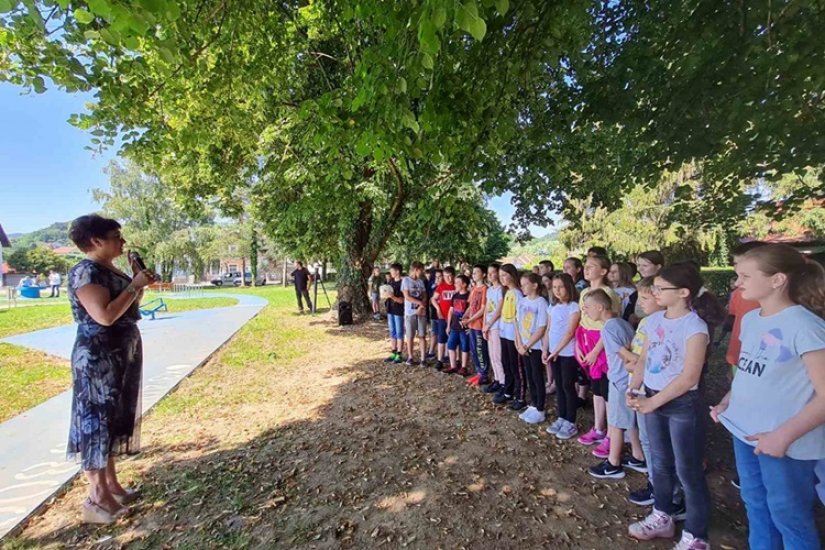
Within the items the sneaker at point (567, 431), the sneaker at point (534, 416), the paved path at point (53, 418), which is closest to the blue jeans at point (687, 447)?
the sneaker at point (567, 431)

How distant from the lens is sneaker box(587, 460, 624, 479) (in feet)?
11.0

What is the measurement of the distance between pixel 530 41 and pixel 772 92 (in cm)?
285

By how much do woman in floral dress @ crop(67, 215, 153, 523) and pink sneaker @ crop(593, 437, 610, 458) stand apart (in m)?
4.02

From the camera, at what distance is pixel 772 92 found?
438 cm

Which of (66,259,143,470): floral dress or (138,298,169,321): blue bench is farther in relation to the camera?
(138,298,169,321): blue bench

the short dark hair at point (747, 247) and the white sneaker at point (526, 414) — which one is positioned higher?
the short dark hair at point (747, 247)

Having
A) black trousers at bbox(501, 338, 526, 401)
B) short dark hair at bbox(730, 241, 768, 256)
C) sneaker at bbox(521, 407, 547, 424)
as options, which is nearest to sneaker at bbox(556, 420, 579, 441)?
sneaker at bbox(521, 407, 547, 424)

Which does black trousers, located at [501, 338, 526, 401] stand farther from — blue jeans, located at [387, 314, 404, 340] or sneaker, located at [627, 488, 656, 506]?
blue jeans, located at [387, 314, 404, 340]

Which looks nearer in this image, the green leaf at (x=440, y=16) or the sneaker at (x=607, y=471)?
the green leaf at (x=440, y=16)

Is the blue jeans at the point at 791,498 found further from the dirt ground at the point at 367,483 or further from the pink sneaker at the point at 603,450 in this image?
the pink sneaker at the point at 603,450

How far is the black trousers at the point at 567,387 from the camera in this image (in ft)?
13.9

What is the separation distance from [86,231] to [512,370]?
4664 millimetres

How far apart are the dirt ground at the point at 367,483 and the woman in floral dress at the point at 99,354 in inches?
18.7

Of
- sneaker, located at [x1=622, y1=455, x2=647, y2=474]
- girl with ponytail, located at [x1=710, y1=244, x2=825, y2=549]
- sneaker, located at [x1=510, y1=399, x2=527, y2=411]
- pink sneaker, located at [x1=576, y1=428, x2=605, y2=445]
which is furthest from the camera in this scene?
sneaker, located at [x1=510, y1=399, x2=527, y2=411]
